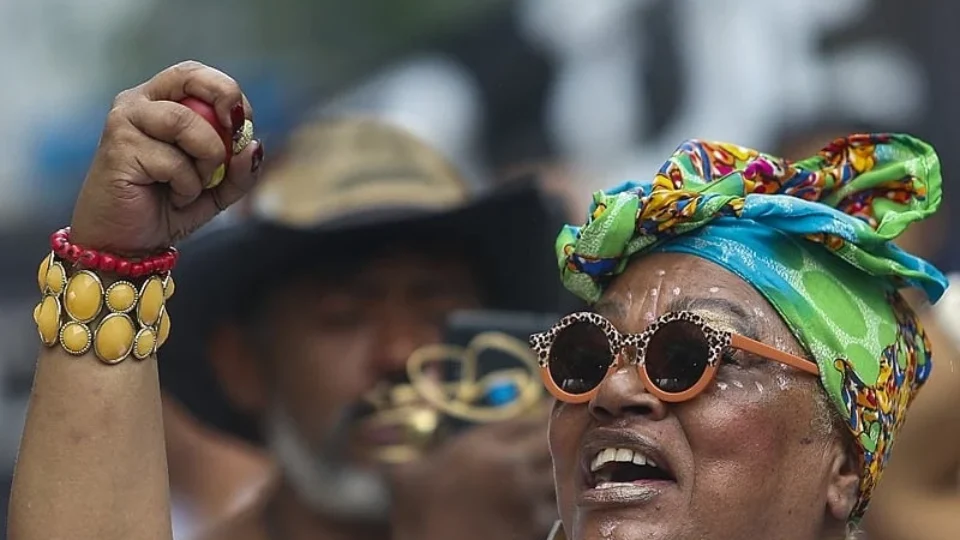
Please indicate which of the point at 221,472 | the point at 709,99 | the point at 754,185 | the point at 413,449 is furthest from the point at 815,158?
the point at 221,472

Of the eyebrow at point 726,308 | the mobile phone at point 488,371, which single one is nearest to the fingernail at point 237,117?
the eyebrow at point 726,308

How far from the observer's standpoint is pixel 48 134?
5496 millimetres

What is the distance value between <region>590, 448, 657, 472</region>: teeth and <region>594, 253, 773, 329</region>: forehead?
20cm

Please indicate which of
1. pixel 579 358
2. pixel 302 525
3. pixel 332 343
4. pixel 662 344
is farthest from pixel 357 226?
pixel 662 344

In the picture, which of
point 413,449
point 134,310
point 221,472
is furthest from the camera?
point 221,472

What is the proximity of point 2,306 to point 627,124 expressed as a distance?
204 centimetres

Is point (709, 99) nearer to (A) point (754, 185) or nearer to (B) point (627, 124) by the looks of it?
(B) point (627, 124)

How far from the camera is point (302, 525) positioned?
5227mm

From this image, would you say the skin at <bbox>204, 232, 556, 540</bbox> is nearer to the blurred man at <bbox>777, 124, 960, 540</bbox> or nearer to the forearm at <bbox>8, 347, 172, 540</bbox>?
the blurred man at <bbox>777, 124, 960, 540</bbox>

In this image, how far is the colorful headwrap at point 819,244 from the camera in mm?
2559

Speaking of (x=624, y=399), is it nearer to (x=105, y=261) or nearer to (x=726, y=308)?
(x=726, y=308)

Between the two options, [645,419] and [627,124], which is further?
[627,124]

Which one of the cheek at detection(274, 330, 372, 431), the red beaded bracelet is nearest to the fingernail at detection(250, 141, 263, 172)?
the red beaded bracelet

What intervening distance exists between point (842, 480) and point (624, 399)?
0.38 metres
